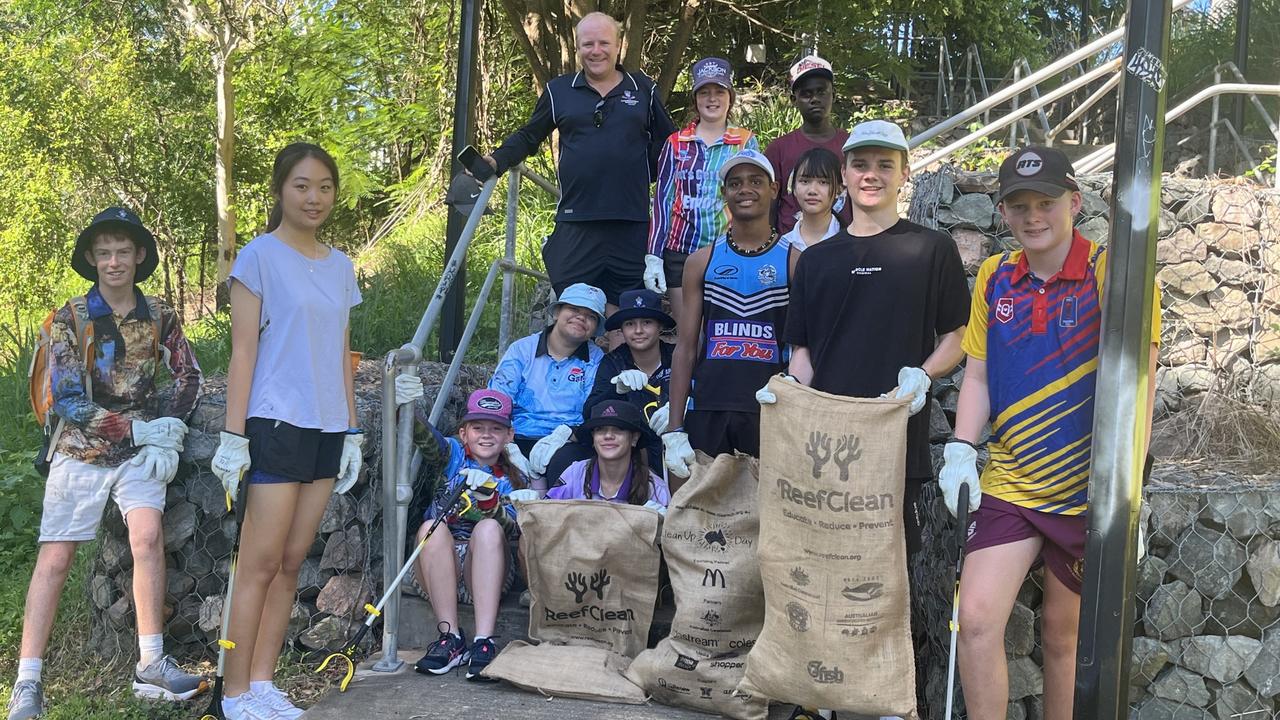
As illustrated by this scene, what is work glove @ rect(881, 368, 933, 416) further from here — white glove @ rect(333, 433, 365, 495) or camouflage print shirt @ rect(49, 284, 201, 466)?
camouflage print shirt @ rect(49, 284, 201, 466)

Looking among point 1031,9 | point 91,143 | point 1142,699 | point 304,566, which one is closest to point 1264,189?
Result: point 1142,699

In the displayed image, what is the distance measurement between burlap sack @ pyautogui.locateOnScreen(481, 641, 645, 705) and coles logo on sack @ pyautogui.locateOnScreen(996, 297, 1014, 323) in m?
1.60

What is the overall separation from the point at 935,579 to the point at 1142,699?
0.80 meters

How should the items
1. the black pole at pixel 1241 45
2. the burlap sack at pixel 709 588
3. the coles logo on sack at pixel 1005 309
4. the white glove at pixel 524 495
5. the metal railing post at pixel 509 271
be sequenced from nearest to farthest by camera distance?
the coles logo on sack at pixel 1005 309 < the burlap sack at pixel 709 588 < the white glove at pixel 524 495 < the metal railing post at pixel 509 271 < the black pole at pixel 1241 45

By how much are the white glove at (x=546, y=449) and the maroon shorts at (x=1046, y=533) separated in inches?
73.2

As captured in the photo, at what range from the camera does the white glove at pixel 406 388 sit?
3.79 meters

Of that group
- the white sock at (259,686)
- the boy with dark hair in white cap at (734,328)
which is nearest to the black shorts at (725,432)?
the boy with dark hair in white cap at (734,328)

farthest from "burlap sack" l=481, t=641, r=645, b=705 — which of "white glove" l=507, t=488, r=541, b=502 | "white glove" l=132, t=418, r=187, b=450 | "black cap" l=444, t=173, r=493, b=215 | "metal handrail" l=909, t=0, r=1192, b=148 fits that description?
"metal handrail" l=909, t=0, r=1192, b=148

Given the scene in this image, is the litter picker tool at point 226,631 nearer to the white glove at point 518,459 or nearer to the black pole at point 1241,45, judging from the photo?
the white glove at point 518,459

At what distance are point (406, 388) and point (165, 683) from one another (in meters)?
1.35

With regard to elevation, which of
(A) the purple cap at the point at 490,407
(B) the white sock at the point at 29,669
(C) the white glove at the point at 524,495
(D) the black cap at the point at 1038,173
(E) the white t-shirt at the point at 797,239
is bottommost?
(B) the white sock at the point at 29,669

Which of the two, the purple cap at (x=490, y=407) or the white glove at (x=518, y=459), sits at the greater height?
the purple cap at (x=490, y=407)

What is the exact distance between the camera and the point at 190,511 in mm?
4461

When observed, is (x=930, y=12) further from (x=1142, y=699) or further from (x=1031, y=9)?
(x=1142, y=699)
